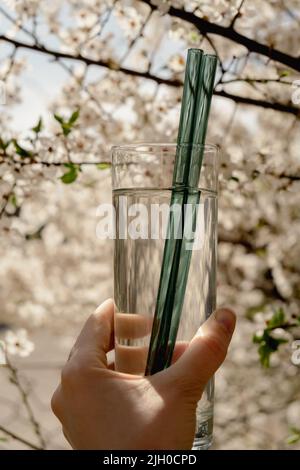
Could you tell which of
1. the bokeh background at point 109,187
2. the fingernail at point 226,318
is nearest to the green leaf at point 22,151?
the bokeh background at point 109,187

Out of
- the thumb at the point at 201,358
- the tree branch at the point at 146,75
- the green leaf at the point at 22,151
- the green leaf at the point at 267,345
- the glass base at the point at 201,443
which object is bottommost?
the glass base at the point at 201,443

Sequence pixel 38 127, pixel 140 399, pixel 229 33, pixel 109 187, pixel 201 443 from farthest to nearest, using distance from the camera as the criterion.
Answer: pixel 109 187 → pixel 38 127 → pixel 229 33 → pixel 201 443 → pixel 140 399

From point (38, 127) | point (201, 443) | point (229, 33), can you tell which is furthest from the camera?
point (38, 127)

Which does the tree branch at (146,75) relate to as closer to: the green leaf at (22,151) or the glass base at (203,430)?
the green leaf at (22,151)

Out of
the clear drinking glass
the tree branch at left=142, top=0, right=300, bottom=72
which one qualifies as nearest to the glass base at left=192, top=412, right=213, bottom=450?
the clear drinking glass

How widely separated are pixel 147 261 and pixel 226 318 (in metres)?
0.10

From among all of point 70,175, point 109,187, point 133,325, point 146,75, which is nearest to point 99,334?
point 133,325

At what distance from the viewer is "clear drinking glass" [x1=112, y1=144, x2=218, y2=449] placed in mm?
Result: 729

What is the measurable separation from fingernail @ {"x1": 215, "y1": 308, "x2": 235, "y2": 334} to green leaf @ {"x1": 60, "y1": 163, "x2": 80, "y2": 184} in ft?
1.81

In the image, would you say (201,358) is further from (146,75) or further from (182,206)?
(146,75)

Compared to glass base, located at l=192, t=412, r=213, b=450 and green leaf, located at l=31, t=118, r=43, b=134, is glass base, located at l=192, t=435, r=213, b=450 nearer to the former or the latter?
glass base, located at l=192, t=412, r=213, b=450

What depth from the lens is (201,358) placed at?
668mm

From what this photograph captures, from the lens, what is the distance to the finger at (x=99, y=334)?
747mm

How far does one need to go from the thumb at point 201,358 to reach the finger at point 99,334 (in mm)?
104
